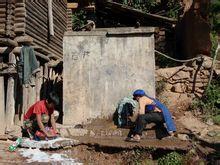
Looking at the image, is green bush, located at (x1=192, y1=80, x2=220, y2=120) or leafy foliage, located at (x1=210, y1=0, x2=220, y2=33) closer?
leafy foliage, located at (x1=210, y1=0, x2=220, y2=33)

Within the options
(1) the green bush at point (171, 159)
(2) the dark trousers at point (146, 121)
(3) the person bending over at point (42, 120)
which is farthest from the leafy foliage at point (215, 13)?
(3) the person bending over at point (42, 120)

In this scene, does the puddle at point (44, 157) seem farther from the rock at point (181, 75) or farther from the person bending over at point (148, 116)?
the rock at point (181, 75)

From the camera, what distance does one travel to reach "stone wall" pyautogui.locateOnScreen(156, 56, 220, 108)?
12.2m

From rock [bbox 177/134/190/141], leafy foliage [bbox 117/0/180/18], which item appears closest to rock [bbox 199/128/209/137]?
rock [bbox 177/134/190/141]

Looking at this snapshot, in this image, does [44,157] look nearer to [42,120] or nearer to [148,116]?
[42,120]

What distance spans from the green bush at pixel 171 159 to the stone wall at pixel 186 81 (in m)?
3.69

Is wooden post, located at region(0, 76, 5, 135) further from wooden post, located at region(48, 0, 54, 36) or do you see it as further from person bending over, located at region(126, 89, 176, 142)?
wooden post, located at region(48, 0, 54, 36)

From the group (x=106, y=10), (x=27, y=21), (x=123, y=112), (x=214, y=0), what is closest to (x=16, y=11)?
(x=27, y=21)

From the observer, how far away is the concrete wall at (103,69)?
1041 cm

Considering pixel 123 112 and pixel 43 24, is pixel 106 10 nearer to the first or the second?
pixel 43 24

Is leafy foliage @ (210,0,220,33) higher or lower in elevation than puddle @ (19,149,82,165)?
higher

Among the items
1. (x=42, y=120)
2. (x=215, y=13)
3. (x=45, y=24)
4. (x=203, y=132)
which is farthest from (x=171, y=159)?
(x=45, y=24)

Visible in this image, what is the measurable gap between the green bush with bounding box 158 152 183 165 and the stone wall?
12.1 feet

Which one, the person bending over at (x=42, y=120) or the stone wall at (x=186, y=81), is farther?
the stone wall at (x=186, y=81)
